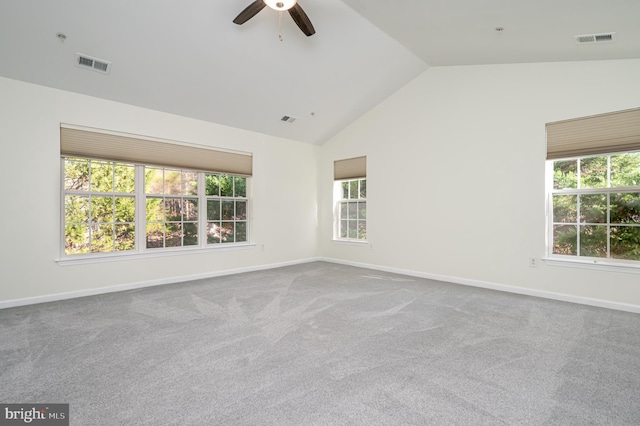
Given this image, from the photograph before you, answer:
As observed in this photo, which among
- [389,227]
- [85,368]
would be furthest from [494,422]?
[389,227]

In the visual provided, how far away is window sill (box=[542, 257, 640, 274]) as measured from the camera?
3371 mm

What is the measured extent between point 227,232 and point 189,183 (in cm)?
107

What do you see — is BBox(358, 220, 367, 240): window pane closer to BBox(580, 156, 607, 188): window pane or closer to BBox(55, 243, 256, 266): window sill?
BBox(55, 243, 256, 266): window sill

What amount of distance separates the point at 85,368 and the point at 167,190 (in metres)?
3.10

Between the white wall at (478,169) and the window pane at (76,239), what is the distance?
14.5 ft

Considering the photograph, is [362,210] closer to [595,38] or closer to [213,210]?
[213,210]

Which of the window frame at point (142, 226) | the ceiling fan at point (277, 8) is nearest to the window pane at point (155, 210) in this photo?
the window frame at point (142, 226)

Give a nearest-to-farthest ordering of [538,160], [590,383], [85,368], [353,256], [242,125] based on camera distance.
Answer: [590,383] → [85,368] → [538,160] → [242,125] → [353,256]

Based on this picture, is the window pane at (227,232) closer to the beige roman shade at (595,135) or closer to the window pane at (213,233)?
the window pane at (213,233)

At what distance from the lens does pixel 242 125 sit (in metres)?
5.39

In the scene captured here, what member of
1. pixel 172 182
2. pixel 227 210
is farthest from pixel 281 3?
pixel 227 210

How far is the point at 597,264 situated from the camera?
354 centimetres

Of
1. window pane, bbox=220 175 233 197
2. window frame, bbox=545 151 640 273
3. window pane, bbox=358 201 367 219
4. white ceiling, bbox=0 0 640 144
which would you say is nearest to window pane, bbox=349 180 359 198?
window pane, bbox=358 201 367 219

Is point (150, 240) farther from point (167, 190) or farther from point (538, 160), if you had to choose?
point (538, 160)
